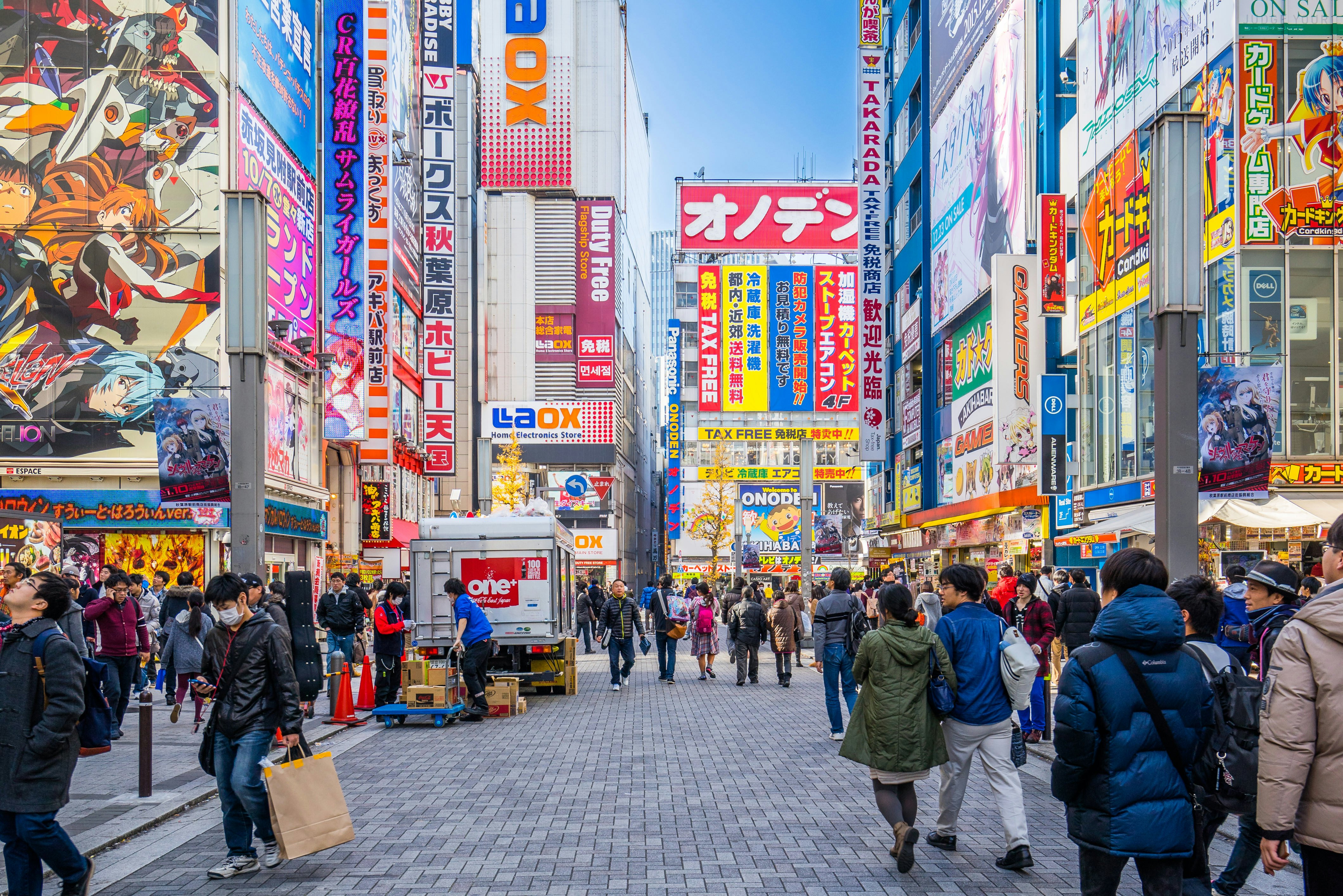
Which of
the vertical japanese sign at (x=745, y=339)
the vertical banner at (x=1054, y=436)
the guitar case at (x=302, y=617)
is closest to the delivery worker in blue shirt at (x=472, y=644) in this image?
the guitar case at (x=302, y=617)

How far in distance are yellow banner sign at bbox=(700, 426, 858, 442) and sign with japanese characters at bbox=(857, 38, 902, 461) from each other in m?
0.79

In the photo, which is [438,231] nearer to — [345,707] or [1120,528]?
[1120,528]

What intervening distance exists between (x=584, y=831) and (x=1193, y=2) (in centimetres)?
1962

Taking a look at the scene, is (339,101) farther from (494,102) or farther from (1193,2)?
(494,102)

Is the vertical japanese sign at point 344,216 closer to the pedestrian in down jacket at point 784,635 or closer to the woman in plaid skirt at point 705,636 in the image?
the woman in plaid skirt at point 705,636

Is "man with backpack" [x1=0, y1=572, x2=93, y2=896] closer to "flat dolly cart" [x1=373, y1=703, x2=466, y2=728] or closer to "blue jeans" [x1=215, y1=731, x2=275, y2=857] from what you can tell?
"blue jeans" [x1=215, y1=731, x2=275, y2=857]

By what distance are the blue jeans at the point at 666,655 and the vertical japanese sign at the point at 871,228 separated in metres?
16.3

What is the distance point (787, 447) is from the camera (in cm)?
9206

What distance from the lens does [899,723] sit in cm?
760

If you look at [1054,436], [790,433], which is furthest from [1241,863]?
[790,433]

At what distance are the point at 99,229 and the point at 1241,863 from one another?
29.3m

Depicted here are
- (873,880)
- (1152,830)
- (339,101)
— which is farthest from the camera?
(339,101)

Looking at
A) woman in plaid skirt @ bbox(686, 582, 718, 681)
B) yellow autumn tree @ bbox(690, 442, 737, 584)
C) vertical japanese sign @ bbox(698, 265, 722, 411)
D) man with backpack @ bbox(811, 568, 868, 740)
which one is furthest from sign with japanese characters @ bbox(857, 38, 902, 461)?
man with backpack @ bbox(811, 568, 868, 740)

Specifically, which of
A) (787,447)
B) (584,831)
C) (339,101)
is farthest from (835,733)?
(787,447)
